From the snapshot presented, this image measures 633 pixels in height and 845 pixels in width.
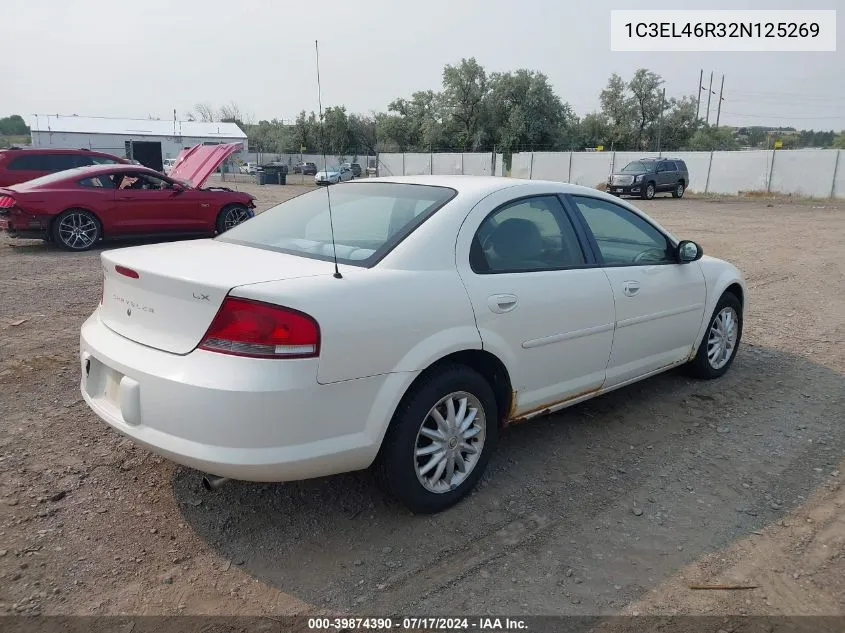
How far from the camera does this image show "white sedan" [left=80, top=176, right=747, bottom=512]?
2518 millimetres

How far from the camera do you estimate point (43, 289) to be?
305 inches

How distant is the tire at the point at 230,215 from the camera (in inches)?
476

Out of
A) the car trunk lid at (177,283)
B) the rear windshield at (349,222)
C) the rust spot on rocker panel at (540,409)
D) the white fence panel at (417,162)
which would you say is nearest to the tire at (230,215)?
the rear windshield at (349,222)

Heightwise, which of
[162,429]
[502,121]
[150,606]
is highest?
[502,121]

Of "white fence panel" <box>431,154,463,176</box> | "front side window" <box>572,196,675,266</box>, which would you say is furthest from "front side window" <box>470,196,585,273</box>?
"white fence panel" <box>431,154,463,176</box>

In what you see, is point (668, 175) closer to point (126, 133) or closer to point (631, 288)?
point (631, 288)

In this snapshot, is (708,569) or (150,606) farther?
(708,569)

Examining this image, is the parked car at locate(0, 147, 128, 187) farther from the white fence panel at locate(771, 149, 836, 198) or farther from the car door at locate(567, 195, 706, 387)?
the white fence panel at locate(771, 149, 836, 198)

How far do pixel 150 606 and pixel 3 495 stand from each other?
48.3 inches

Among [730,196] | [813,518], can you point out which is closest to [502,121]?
[730,196]

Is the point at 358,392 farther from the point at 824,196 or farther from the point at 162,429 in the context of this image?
the point at 824,196

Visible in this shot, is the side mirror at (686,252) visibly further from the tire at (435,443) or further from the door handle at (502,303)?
the tire at (435,443)

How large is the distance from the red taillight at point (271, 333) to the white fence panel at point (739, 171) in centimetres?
3494

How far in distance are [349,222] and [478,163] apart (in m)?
41.7
